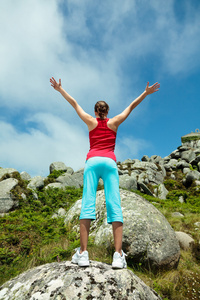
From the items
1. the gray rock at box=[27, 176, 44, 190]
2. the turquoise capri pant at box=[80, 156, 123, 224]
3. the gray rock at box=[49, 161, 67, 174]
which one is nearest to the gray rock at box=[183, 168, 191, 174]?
the gray rock at box=[49, 161, 67, 174]

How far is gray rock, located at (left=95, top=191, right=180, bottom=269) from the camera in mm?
6082

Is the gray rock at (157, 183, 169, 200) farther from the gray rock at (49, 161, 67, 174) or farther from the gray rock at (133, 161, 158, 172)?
the gray rock at (49, 161, 67, 174)

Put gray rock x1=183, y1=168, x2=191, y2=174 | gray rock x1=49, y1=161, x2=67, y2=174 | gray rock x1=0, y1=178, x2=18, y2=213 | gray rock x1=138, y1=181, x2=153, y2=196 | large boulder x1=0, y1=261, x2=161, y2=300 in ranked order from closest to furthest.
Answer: large boulder x1=0, y1=261, x2=161, y2=300, gray rock x1=0, y1=178, x2=18, y2=213, gray rock x1=138, y1=181, x2=153, y2=196, gray rock x1=49, y1=161, x2=67, y2=174, gray rock x1=183, y1=168, x2=191, y2=174

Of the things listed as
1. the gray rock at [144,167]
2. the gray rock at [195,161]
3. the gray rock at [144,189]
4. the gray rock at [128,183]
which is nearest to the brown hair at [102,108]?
the gray rock at [128,183]

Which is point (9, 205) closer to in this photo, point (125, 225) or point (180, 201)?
point (125, 225)

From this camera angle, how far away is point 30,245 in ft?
22.4

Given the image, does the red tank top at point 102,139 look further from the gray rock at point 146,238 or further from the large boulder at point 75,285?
the gray rock at point 146,238

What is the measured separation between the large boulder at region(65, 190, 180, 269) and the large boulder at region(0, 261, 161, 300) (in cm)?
280

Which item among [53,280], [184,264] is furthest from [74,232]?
[53,280]

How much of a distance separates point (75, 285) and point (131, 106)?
3141mm

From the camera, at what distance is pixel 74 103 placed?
419 cm

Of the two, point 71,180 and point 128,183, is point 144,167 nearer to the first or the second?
point 128,183

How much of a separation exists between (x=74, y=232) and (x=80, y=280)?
454 centimetres

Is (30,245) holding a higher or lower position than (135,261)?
higher
